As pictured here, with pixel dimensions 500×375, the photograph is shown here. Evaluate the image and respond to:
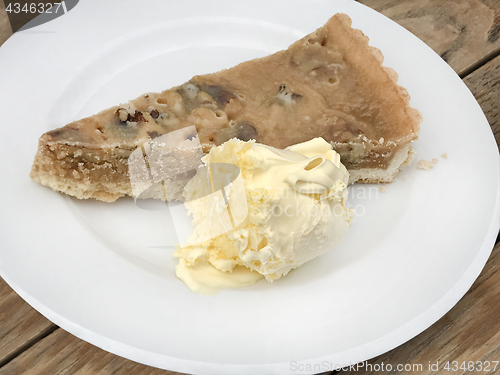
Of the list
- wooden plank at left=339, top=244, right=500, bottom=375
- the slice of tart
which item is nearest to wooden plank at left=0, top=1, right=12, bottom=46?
the slice of tart

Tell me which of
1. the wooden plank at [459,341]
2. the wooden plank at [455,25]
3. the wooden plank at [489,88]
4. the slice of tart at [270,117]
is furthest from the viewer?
the wooden plank at [455,25]

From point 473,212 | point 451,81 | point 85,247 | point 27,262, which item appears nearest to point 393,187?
point 473,212

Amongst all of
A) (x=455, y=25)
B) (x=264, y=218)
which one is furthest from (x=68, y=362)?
(x=455, y=25)

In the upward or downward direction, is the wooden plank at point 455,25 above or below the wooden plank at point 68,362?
above

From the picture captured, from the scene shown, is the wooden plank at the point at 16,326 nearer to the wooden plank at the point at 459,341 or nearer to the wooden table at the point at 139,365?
the wooden table at the point at 139,365

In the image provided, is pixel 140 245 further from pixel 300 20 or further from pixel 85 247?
pixel 300 20

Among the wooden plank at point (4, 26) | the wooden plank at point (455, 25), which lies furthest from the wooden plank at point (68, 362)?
the wooden plank at point (455, 25)

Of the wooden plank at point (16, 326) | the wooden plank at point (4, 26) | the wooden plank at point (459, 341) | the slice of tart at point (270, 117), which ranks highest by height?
the wooden plank at point (4, 26)

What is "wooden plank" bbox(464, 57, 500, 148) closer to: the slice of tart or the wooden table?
the slice of tart
